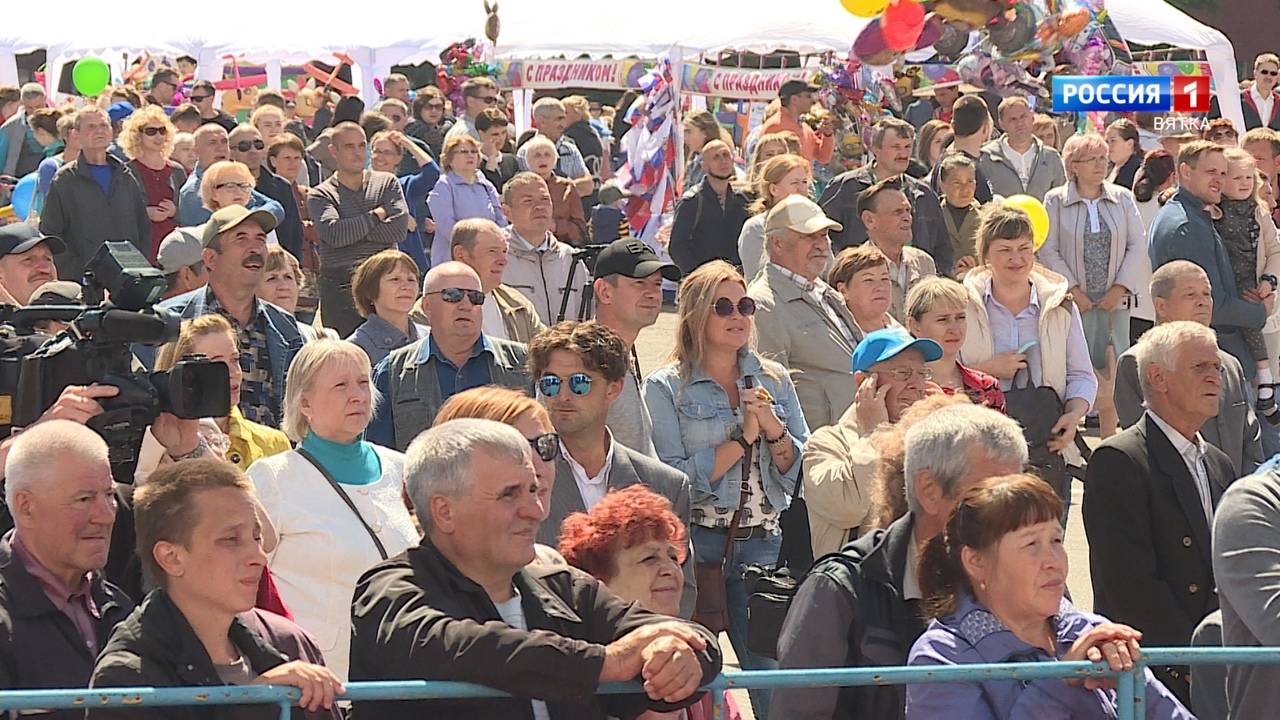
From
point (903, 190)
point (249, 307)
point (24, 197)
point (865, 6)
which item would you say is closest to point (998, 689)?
point (249, 307)

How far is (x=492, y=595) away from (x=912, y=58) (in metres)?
19.1

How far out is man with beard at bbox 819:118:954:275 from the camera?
10844 millimetres

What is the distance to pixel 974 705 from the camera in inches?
160

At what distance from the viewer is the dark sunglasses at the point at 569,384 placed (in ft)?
19.6

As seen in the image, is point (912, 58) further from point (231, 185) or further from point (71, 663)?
point (71, 663)

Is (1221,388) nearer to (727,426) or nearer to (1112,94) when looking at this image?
(727,426)

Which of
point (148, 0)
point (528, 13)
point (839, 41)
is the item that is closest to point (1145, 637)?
point (839, 41)

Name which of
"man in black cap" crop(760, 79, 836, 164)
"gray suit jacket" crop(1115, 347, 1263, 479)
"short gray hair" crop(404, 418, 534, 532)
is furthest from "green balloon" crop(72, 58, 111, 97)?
"short gray hair" crop(404, 418, 534, 532)

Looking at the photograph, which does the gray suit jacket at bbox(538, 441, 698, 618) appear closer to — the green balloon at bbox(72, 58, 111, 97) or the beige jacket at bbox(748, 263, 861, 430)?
the beige jacket at bbox(748, 263, 861, 430)

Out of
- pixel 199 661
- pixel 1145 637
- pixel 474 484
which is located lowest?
pixel 1145 637

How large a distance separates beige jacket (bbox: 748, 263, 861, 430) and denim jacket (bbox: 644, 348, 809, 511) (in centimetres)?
114

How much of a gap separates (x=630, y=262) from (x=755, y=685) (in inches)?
141

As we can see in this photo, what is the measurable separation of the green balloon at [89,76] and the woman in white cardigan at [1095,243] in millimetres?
15819

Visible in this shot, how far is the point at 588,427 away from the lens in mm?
5953
